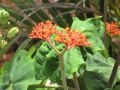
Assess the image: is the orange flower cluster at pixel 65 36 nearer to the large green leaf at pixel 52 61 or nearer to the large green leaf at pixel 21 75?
the large green leaf at pixel 52 61

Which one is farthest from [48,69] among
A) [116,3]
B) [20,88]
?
[116,3]

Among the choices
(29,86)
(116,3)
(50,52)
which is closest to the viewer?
(50,52)

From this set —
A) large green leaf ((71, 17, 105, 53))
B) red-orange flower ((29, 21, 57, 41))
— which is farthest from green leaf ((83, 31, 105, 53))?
red-orange flower ((29, 21, 57, 41))

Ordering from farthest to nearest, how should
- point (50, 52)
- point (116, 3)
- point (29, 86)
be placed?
point (116, 3) < point (29, 86) < point (50, 52)

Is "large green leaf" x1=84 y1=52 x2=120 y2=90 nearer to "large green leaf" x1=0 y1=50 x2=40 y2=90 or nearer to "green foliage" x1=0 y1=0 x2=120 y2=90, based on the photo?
"green foliage" x1=0 y1=0 x2=120 y2=90

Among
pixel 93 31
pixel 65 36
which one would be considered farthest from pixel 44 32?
pixel 93 31

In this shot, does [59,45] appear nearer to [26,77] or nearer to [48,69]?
[48,69]
